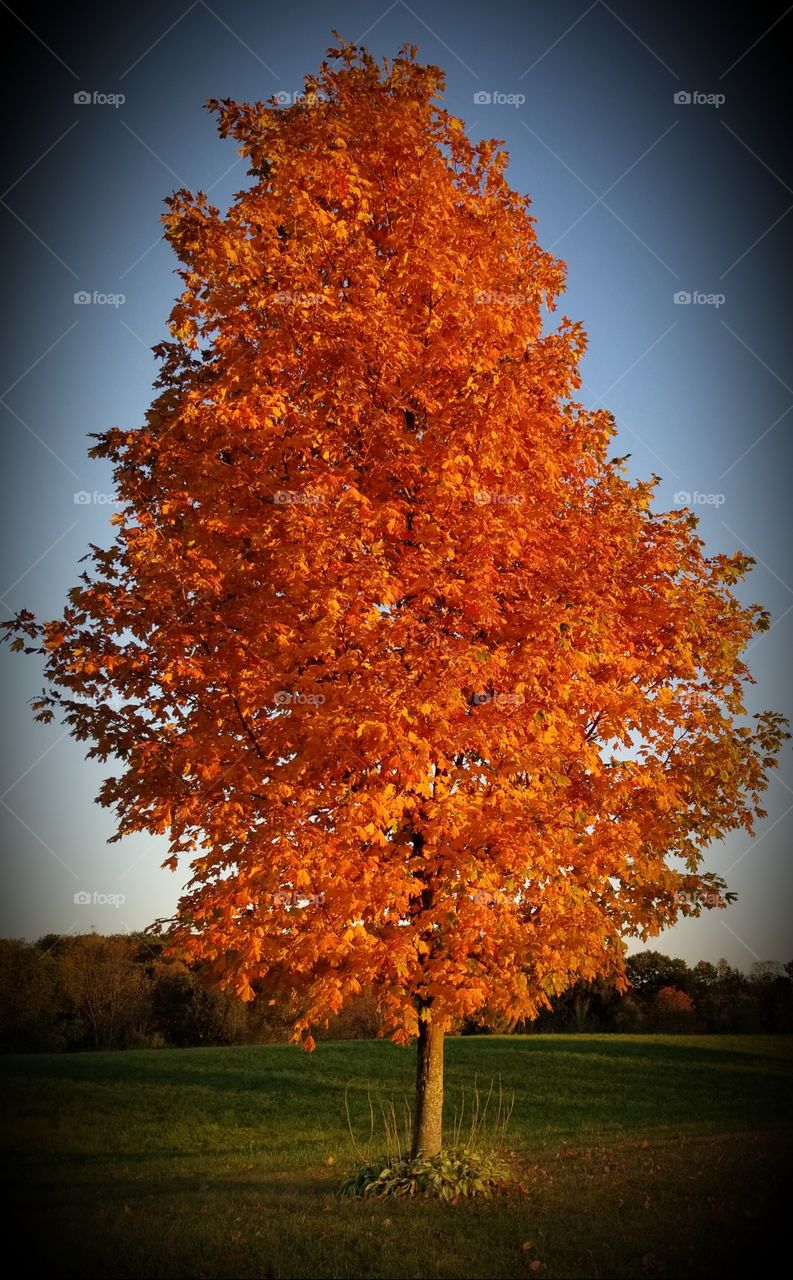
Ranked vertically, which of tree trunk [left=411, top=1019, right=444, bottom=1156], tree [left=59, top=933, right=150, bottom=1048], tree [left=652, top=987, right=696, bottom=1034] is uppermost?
tree trunk [left=411, top=1019, right=444, bottom=1156]

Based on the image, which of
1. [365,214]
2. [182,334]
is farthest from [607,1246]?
[365,214]

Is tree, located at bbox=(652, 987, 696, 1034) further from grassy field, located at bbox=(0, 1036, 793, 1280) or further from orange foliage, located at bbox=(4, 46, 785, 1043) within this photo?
orange foliage, located at bbox=(4, 46, 785, 1043)

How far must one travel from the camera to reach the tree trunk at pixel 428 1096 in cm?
936

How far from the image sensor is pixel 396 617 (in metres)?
8.36

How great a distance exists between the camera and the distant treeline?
3559cm

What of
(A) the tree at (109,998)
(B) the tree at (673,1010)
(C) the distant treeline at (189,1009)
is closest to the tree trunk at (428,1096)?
(C) the distant treeline at (189,1009)

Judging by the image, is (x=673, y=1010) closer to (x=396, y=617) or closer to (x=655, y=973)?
(x=655, y=973)

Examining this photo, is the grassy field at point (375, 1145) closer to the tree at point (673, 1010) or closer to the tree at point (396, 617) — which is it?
the tree at point (396, 617)

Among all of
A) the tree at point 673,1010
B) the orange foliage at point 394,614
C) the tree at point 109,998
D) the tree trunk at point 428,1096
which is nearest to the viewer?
the orange foliage at point 394,614

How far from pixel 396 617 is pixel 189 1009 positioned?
32.8 metres

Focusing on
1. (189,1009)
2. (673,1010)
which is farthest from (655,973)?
(189,1009)

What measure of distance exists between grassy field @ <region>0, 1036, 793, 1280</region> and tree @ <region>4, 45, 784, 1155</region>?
1.82m

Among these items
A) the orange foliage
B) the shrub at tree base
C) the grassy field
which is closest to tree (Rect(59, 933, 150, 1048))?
the grassy field

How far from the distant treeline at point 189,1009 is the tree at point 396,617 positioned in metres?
29.2
